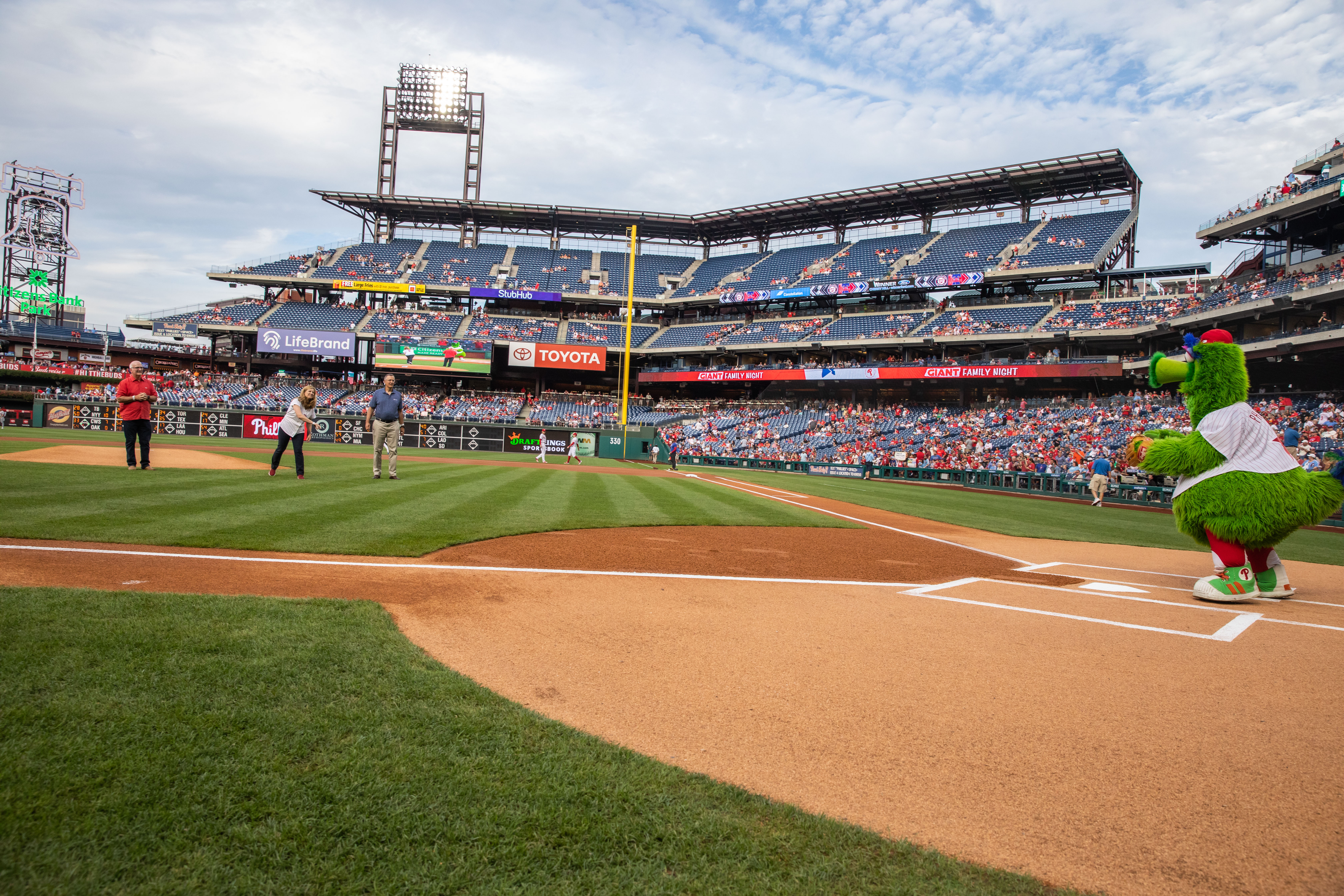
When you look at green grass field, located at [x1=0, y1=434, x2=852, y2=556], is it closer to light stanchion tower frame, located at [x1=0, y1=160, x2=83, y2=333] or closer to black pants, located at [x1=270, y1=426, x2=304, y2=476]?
black pants, located at [x1=270, y1=426, x2=304, y2=476]

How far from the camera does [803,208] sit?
48938 millimetres

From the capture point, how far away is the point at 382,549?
6.59 m

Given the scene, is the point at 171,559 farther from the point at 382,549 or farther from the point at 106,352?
the point at 106,352

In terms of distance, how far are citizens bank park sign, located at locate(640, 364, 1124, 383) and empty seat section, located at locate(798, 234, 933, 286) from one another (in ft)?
26.0

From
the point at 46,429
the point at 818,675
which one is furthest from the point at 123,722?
the point at 46,429

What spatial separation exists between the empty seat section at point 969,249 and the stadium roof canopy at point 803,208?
1.57 metres

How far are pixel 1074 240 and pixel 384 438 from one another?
41.4 m

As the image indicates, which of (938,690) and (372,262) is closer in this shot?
(938,690)

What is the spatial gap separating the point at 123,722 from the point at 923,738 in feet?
10.6

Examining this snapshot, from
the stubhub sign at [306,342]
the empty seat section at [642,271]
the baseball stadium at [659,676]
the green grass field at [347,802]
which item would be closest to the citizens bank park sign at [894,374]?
the empty seat section at [642,271]

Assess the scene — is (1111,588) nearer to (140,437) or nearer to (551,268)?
(140,437)

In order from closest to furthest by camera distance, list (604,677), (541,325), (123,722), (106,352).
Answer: (123,722), (604,677), (541,325), (106,352)

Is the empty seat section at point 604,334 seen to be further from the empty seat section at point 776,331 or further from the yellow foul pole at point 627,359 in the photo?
the empty seat section at point 776,331

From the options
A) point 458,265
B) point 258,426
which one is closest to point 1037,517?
point 258,426
